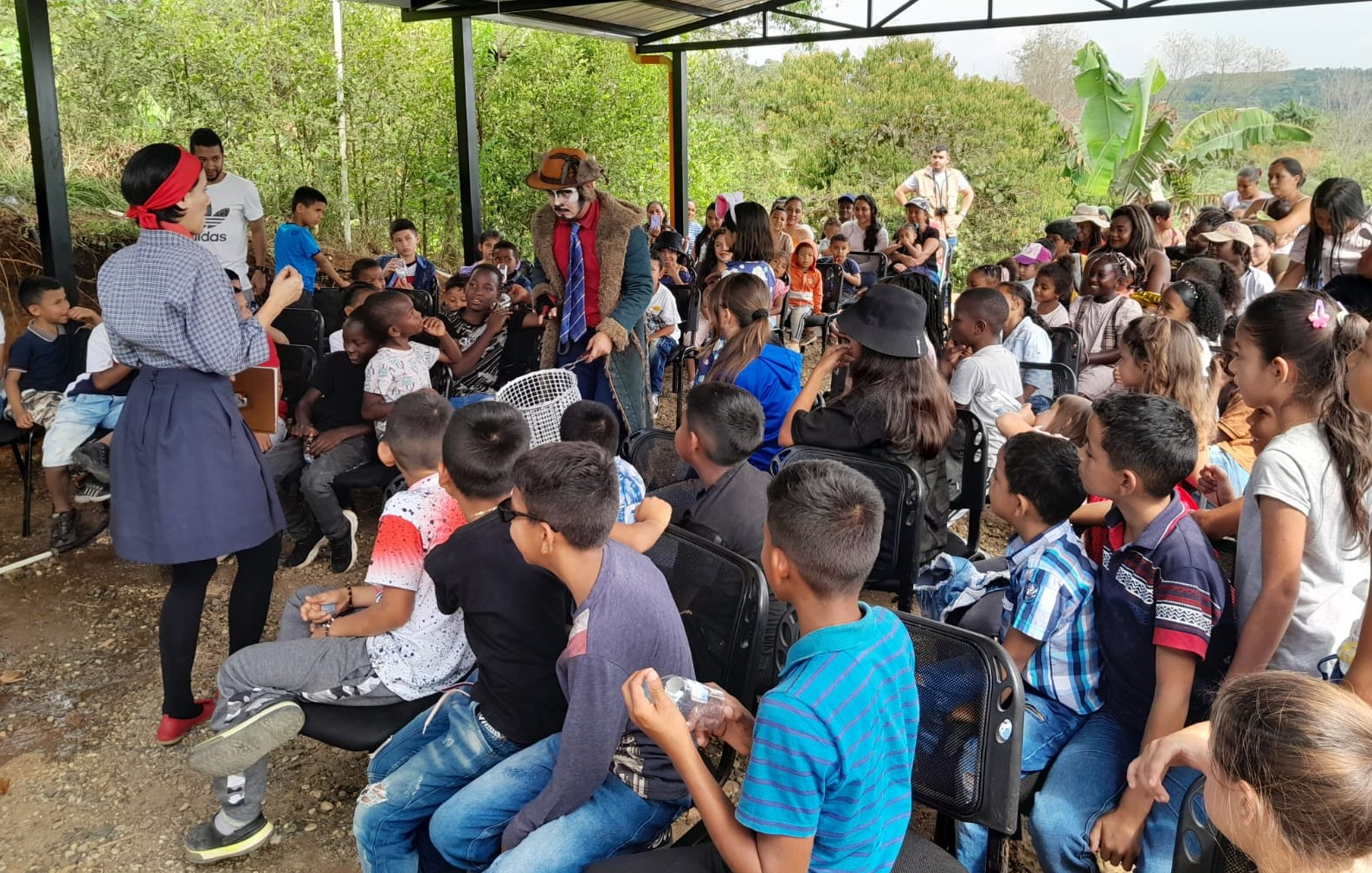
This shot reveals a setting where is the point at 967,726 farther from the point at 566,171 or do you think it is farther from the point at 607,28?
the point at 607,28

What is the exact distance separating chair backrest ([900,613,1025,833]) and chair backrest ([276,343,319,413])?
3.63 metres

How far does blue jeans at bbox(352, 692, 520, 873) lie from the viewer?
2020 millimetres

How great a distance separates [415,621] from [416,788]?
0.45 metres

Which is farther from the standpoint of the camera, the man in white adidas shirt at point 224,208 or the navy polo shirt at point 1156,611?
the man in white adidas shirt at point 224,208

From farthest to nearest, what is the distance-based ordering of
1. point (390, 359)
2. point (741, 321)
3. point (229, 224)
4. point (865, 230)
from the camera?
point (865, 230) → point (229, 224) → point (390, 359) → point (741, 321)

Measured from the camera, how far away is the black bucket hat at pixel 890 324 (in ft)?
10.6

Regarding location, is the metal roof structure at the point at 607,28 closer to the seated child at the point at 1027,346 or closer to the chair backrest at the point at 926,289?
the chair backrest at the point at 926,289

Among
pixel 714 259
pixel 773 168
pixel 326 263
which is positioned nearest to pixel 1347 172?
pixel 773 168

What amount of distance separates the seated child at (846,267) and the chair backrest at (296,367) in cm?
556

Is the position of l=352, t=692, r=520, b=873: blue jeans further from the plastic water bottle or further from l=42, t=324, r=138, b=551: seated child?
l=42, t=324, r=138, b=551: seated child

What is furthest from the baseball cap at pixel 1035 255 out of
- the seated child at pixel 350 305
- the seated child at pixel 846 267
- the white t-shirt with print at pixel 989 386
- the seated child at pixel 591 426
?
the seated child at pixel 591 426

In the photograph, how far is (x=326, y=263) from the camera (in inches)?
286

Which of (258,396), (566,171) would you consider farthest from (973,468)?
(258,396)

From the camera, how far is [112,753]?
309cm
